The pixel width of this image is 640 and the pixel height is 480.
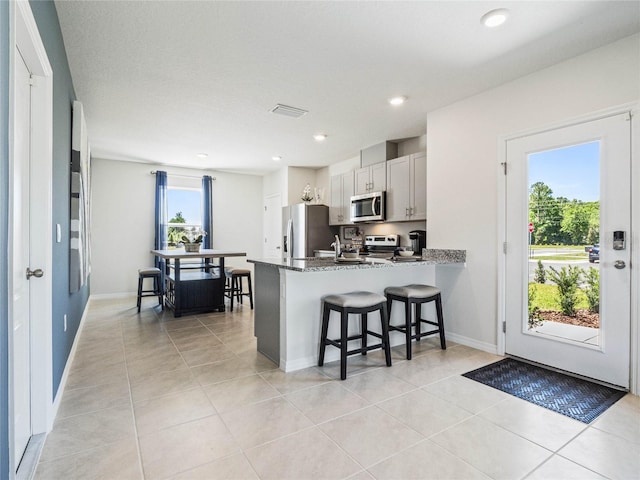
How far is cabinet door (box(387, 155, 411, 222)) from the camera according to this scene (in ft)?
15.0

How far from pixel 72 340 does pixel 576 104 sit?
474 centimetres

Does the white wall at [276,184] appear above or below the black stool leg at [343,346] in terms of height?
above

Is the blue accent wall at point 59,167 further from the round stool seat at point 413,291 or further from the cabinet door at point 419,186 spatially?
the cabinet door at point 419,186

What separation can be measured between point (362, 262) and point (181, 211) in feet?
16.7

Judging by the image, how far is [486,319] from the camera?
3.33 m

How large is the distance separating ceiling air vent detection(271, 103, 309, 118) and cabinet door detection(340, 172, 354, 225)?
6.03 feet

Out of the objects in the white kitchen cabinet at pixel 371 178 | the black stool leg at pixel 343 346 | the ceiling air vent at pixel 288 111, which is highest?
the ceiling air vent at pixel 288 111

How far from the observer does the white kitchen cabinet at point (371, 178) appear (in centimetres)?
498

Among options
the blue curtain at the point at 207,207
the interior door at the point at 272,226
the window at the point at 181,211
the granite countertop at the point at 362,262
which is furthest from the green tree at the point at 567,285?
the window at the point at 181,211

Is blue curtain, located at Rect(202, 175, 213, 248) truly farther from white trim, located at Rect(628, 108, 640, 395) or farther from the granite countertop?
white trim, located at Rect(628, 108, 640, 395)

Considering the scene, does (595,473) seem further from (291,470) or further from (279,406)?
(279,406)

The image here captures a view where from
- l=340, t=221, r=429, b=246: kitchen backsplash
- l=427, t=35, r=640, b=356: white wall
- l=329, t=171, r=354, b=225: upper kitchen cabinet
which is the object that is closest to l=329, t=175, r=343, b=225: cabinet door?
l=329, t=171, r=354, b=225: upper kitchen cabinet

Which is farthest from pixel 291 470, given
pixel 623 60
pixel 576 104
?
pixel 623 60

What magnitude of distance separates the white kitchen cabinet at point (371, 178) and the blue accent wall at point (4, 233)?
14.0 ft
